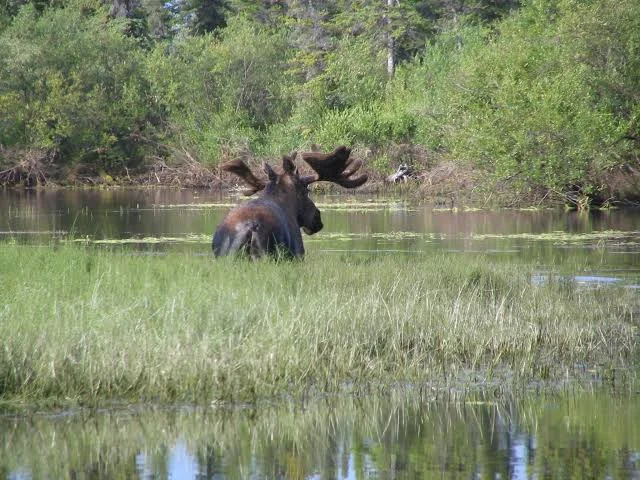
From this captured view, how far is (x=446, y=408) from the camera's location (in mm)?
8992

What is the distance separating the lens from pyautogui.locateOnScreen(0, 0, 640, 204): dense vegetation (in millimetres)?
31844

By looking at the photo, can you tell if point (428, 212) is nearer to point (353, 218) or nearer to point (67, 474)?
point (353, 218)

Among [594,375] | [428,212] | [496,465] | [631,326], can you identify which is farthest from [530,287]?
[428,212]

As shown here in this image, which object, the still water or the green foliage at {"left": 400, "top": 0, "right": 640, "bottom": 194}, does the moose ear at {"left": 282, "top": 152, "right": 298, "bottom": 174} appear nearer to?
the still water

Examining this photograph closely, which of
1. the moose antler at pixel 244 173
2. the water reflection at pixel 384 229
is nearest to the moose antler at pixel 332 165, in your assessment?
the moose antler at pixel 244 173

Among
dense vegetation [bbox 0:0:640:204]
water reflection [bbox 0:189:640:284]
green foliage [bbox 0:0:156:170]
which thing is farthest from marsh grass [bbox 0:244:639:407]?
green foliage [bbox 0:0:156:170]

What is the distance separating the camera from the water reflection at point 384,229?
2009 centimetres

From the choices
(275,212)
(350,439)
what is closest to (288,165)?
(275,212)

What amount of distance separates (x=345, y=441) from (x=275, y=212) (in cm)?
700

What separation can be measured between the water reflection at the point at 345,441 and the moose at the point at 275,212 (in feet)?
17.4

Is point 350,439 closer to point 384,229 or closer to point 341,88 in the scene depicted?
point 384,229

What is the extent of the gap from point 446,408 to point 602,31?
25.4 meters

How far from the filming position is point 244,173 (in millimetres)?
15586

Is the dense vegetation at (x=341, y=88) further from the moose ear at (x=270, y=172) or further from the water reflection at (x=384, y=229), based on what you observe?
the moose ear at (x=270, y=172)
